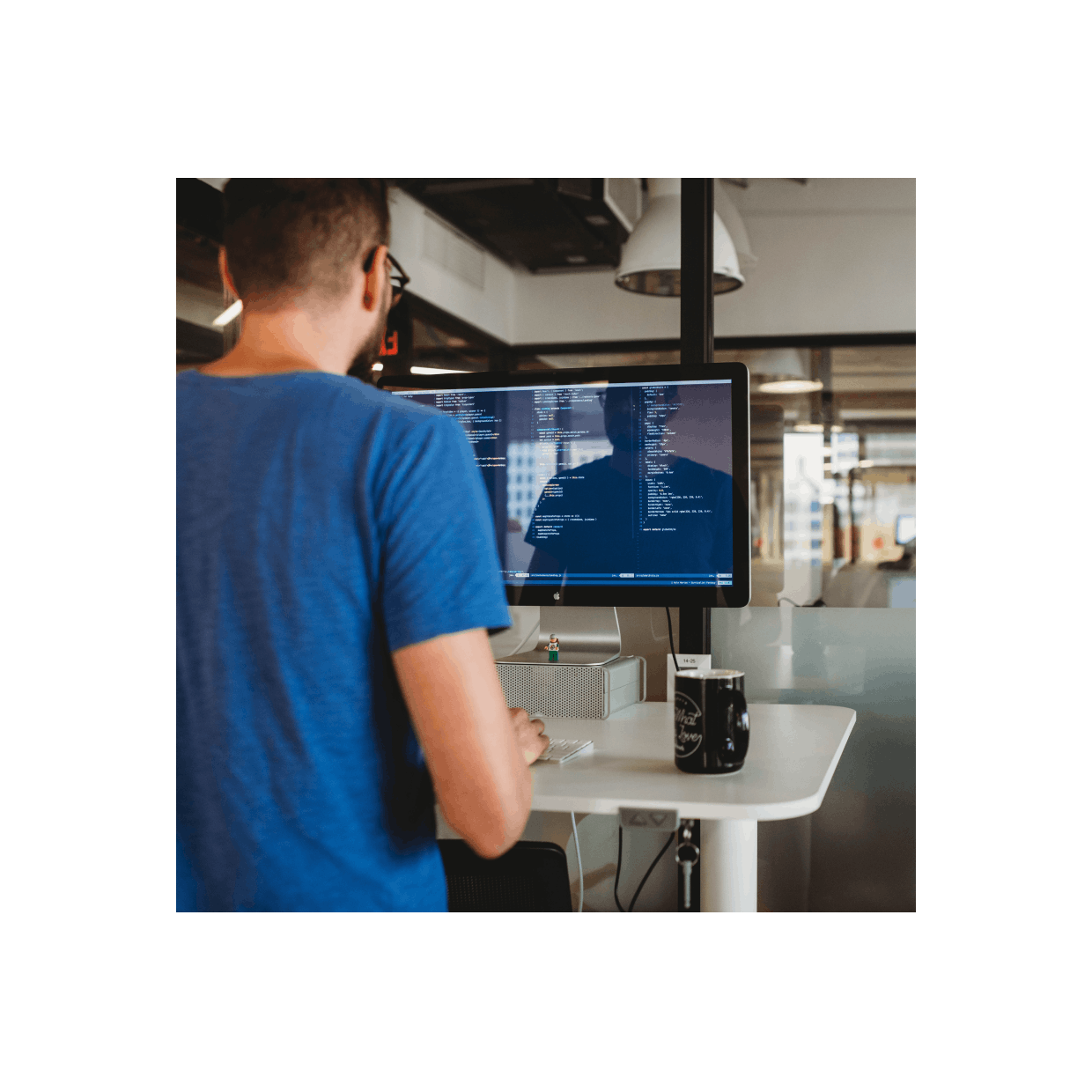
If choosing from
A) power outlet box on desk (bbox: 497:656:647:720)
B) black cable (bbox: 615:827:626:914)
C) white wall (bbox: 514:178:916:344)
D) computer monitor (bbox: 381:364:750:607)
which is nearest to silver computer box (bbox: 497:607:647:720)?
power outlet box on desk (bbox: 497:656:647:720)

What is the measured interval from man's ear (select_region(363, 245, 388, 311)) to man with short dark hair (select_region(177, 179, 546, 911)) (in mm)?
113

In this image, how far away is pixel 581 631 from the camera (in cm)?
157

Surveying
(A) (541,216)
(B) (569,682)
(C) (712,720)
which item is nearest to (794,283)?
(A) (541,216)

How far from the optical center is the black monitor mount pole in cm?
168

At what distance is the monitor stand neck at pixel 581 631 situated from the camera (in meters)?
1.55

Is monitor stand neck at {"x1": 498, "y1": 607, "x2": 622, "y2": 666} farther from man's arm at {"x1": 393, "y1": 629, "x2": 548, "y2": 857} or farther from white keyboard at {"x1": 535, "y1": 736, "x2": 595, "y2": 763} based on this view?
man's arm at {"x1": 393, "y1": 629, "x2": 548, "y2": 857}

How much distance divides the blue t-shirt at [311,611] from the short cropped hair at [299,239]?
0.44 ft

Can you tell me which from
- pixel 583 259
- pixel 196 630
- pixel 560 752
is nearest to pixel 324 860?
pixel 196 630

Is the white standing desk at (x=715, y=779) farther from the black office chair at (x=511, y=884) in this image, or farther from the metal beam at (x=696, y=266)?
the metal beam at (x=696, y=266)

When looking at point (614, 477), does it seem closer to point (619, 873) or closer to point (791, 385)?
point (791, 385)

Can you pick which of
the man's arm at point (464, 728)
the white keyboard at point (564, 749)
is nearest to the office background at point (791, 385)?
the white keyboard at point (564, 749)

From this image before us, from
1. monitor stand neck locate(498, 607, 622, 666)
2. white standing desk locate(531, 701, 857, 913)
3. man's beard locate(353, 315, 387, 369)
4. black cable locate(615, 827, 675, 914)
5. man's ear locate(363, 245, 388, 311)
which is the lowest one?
black cable locate(615, 827, 675, 914)

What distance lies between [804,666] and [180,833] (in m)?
1.22

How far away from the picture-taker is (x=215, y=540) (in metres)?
0.81
